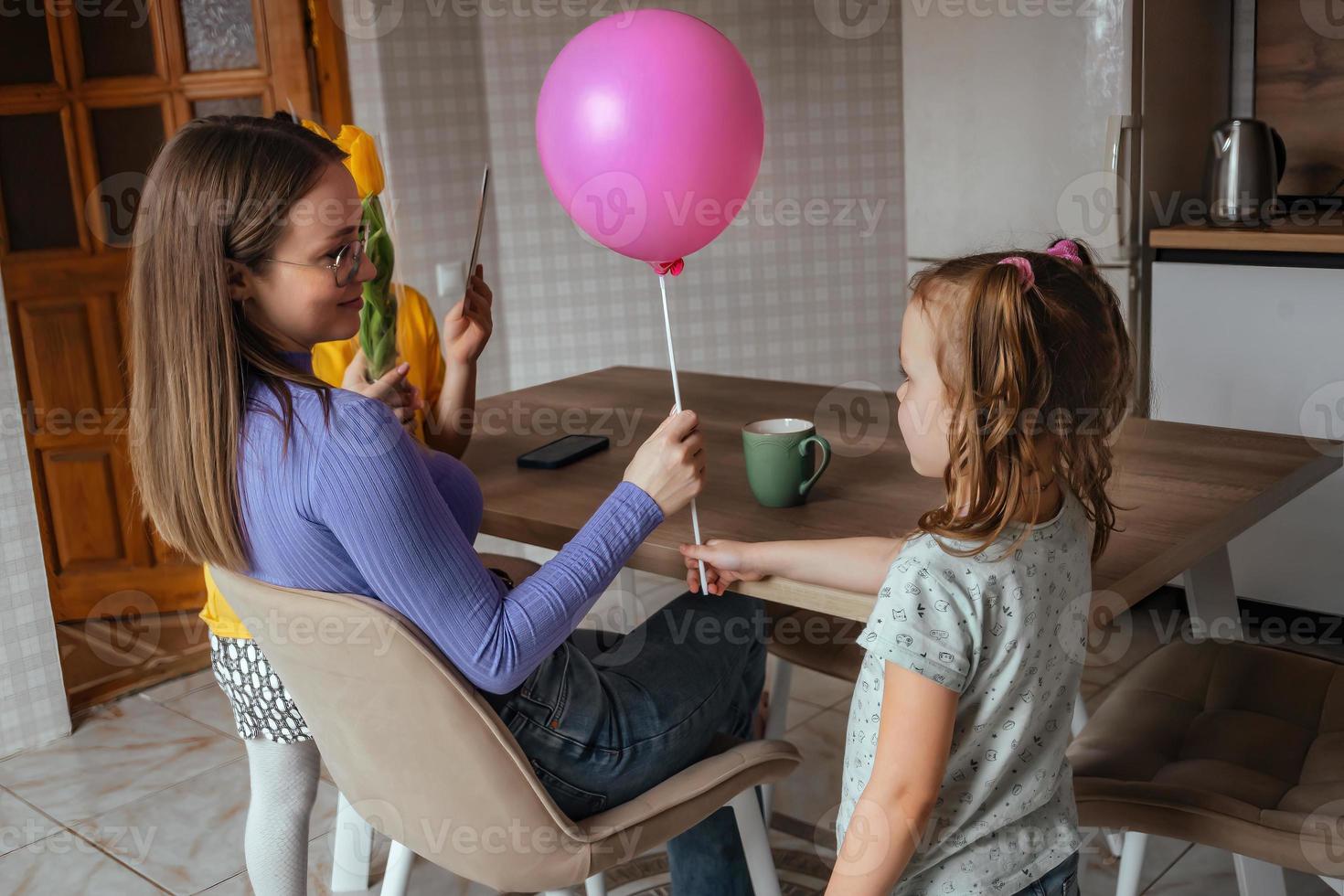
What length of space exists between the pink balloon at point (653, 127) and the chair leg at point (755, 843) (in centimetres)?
66

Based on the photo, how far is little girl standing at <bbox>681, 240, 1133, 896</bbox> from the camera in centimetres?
103

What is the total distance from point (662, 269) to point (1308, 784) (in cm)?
94

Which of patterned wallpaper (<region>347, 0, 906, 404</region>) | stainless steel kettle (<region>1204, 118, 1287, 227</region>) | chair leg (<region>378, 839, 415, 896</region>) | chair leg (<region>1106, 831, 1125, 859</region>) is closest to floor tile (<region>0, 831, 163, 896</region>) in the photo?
chair leg (<region>378, 839, 415, 896</region>)

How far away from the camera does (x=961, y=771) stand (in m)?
1.12

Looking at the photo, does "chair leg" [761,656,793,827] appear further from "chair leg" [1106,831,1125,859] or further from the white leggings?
the white leggings

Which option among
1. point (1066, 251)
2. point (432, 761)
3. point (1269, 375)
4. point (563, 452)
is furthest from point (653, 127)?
point (1269, 375)

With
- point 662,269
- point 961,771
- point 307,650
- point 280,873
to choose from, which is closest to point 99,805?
point 280,873

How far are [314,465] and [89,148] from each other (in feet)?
7.67

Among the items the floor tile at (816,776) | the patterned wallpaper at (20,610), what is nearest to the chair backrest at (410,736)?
the floor tile at (816,776)

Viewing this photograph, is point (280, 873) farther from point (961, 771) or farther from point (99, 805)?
point (99, 805)

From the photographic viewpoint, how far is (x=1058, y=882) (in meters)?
1.17

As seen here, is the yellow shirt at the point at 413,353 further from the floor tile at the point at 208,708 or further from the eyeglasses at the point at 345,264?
the floor tile at the point at 208,708

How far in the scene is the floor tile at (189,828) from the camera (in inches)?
87.1

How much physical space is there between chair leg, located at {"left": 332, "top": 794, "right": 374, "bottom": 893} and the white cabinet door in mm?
1959
